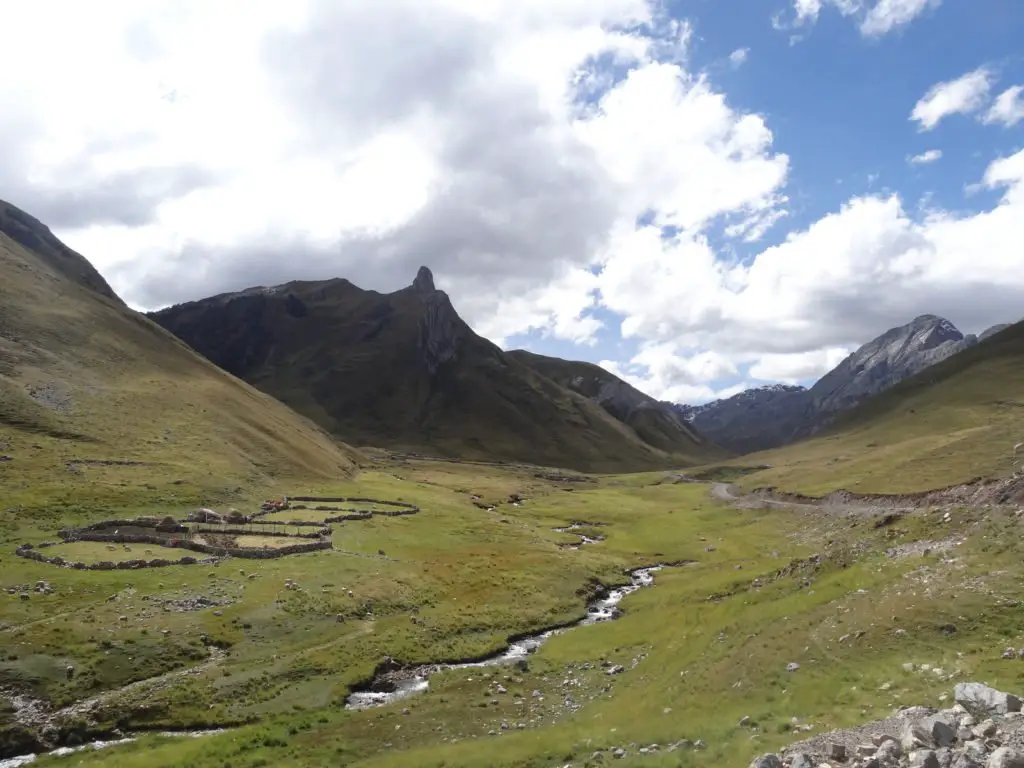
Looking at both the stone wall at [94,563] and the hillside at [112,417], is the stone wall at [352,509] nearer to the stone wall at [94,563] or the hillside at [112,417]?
the hillside at [112,417]

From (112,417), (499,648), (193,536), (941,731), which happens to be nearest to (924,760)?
(941,731)

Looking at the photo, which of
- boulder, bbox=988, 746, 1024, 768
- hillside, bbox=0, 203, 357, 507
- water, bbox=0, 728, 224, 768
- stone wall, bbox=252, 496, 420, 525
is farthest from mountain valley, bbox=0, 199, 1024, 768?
stone wall, bbox=252, 496, 420, 525

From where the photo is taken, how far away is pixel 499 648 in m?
52.7

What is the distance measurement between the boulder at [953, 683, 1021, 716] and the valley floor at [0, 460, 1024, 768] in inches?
141

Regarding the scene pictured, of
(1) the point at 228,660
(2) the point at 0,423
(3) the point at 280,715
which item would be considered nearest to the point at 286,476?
(2) the point at 0,423

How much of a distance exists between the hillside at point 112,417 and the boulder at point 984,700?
91.3m

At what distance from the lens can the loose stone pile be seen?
52.9ft

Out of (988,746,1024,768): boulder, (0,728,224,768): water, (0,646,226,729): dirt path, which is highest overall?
(988,746,1024,768): boulder

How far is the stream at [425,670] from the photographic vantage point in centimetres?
4257

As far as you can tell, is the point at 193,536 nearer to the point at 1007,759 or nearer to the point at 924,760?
the point at 924,760

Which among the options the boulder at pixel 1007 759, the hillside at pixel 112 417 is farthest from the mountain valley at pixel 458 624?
the hillside at pixel 112 417

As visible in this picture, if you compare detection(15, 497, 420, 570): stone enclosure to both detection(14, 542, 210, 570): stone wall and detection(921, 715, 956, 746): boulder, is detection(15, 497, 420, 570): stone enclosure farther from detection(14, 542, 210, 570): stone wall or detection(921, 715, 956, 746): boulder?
detection(921, 715, 956, 746): boulder

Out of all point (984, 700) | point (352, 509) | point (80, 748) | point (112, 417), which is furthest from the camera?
point (112, 417)

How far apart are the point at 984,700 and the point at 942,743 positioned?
8.74 feet
